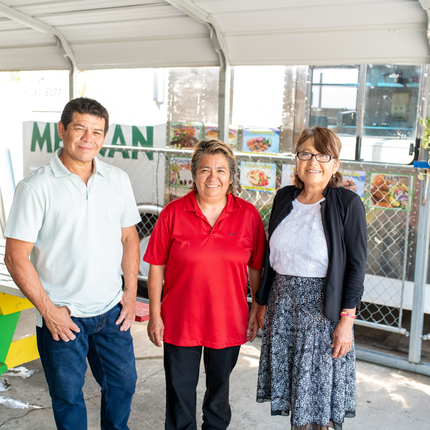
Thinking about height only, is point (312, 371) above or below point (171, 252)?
below

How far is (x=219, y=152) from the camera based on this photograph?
2334mm

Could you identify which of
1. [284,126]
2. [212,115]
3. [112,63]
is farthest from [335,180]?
[112,63]

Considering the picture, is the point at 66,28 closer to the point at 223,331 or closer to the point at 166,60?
the point at 166,60

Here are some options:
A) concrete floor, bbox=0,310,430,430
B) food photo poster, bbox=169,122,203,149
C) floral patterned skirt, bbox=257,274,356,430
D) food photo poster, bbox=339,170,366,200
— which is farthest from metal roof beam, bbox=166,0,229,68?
concrete floor, bbox=0,310,430,430

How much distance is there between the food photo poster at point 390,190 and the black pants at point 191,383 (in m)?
2.05

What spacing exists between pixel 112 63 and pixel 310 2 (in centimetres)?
210

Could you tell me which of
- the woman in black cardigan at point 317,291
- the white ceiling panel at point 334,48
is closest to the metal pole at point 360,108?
the white ceiling panel at point 334,48

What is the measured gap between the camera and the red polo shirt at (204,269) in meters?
2.28

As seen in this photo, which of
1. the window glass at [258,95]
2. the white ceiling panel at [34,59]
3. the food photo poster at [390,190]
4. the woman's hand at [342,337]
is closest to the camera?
the woman's hand at [342,337]

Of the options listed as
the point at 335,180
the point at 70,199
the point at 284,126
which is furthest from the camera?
the point at 284,126

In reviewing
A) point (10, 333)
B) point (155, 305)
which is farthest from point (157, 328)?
point (10, 333)

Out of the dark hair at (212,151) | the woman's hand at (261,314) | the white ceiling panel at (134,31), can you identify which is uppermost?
the white ceiling panel at (134,31)

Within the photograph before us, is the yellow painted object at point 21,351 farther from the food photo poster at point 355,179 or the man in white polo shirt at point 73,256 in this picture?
the food photo poster at point 355,179

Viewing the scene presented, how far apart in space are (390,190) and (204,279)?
2170mm
